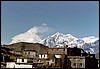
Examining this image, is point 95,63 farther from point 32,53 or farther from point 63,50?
point 32,53

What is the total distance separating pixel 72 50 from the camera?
1104 inches

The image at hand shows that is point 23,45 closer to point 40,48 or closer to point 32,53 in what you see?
point 40,48

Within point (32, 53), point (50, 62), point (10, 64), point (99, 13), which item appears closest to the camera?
point (99, 13)

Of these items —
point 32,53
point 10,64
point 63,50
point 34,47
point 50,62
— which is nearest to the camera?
point 10,64

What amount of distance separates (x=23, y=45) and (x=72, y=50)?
44.6 ft

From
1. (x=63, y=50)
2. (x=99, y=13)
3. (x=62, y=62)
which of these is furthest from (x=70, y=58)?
(x=99, y=13)

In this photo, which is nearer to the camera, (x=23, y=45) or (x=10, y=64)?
(x=10, y=64)

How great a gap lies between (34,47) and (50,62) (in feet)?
53.6

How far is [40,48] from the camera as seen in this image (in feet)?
131

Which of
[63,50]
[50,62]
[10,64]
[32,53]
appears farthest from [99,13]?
[32,53]

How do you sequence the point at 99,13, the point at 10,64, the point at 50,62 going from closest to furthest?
1. the point at 99,13
2. the point at 10,64
3. the point at 50,62

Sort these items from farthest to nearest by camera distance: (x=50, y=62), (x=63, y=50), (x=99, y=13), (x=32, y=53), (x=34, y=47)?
(x=34, y=47) → (x=32, y=53) → (x=63, y=50) → (x=50, y=62) → (x=99, y=13)

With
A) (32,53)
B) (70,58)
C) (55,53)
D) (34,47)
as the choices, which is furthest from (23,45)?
(70,58)

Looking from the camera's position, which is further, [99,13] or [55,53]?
[55,53]
